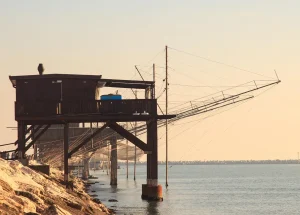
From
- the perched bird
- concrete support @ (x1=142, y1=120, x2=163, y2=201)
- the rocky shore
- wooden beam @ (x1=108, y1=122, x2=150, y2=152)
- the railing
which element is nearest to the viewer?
the rocky shore

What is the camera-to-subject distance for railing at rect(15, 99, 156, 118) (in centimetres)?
5634

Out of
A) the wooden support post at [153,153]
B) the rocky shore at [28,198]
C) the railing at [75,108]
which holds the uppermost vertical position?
the railing at [75,108]

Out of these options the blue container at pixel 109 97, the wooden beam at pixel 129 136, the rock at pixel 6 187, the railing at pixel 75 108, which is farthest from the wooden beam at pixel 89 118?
the rock at pixel 6 187

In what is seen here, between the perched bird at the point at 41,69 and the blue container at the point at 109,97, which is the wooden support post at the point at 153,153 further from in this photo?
the perched bird at the point at 41,69

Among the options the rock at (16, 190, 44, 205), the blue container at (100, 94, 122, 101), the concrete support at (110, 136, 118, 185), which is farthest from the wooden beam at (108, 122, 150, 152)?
the concrete support at (110, 136, 118, 185)

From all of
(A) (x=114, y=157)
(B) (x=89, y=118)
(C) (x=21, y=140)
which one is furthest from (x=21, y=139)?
(A) (x=114, y=157)

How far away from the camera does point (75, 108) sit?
56.7 meters

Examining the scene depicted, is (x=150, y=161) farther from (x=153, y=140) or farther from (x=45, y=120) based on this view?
(x=45, y=120)

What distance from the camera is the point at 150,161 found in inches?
2299

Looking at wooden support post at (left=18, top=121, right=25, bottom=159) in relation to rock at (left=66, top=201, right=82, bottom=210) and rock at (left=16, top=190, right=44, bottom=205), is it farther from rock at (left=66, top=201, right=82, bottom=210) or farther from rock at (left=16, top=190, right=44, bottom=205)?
rock at (left=16, top=190, right=44, bottom=205)

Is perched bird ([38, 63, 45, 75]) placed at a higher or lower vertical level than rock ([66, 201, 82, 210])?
higher

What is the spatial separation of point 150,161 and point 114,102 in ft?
18.6

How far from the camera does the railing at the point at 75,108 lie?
56.3m

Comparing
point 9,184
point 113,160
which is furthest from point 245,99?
point 9,184
